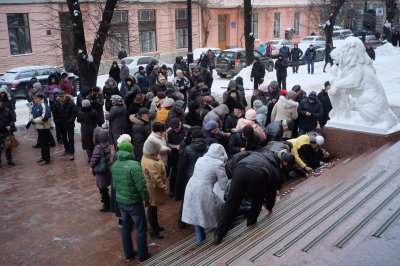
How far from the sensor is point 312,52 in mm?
23578

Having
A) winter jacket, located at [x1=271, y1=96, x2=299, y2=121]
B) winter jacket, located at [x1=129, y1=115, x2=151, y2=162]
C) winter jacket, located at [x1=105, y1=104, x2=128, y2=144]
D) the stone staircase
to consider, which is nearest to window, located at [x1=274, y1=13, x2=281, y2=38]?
winter jacket, located at [x1=271, y1=96, x2=299, y2=121]

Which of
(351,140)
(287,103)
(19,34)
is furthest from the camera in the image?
(19,34)

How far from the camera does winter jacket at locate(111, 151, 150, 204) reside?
5785mm

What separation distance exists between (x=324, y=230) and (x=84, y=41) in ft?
35.6

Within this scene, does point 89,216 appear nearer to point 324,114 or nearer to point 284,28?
point 324,114

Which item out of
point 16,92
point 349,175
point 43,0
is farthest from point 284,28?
point 349,175

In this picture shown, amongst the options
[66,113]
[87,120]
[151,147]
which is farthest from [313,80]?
[151,147]

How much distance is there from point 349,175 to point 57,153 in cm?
739

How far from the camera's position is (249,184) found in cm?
541

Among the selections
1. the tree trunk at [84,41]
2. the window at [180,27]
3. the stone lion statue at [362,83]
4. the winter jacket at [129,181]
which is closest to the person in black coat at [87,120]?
the winter jacket at [129,181]

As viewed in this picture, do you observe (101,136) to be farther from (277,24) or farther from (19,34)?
(277,24)

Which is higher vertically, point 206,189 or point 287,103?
point 287,103

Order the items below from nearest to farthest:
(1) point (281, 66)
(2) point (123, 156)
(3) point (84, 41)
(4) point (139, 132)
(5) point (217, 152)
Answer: (5) point (217, 152)
(2) point (123, 156)
(4) point (139, 132)
(3) point (84, 41)
(1) point (281, 66)

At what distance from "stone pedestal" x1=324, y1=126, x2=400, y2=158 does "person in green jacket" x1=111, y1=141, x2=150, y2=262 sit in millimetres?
4881
